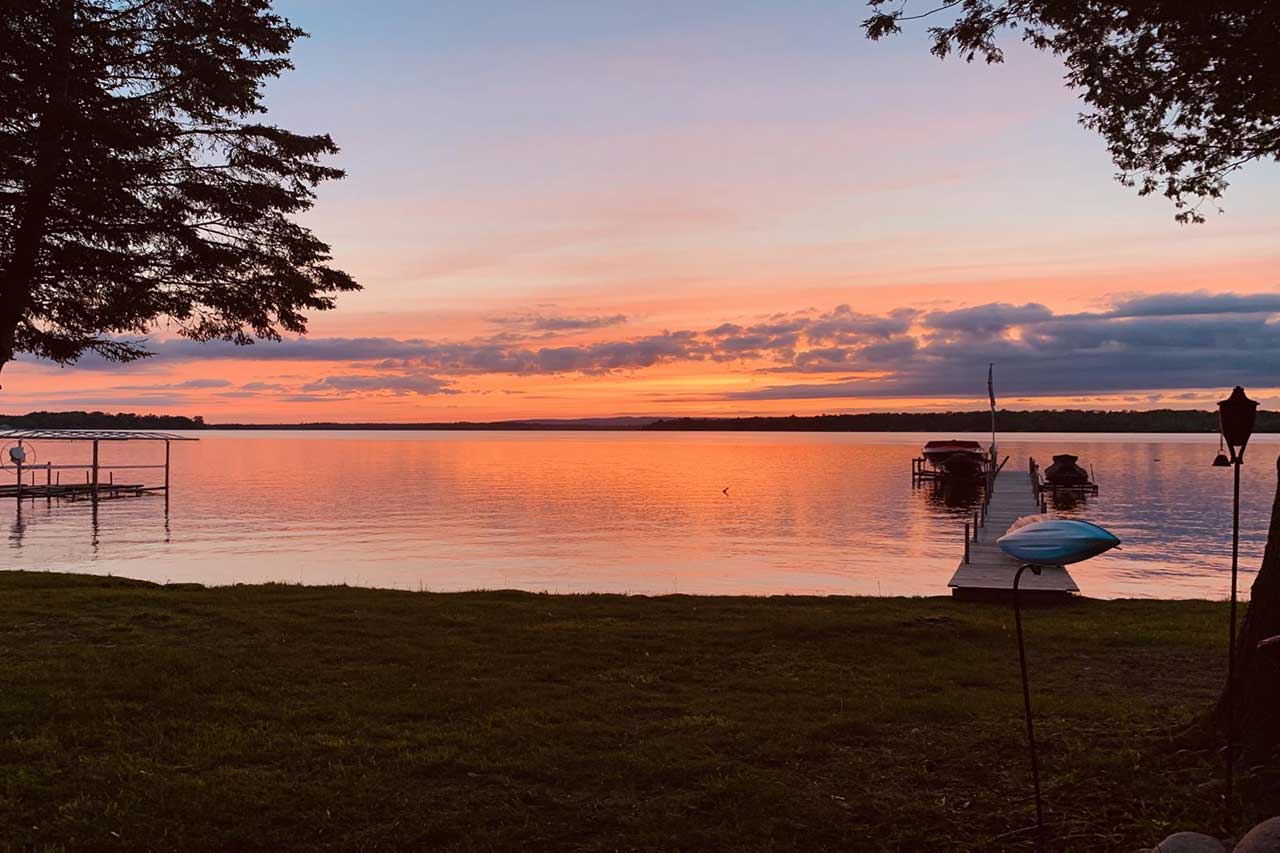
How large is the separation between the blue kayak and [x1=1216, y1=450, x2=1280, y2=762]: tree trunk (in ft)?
7.51

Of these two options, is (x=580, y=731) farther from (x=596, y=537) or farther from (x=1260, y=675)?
(x=596, y=537)

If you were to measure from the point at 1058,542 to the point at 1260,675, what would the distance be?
2962mm

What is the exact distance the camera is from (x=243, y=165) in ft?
37.5

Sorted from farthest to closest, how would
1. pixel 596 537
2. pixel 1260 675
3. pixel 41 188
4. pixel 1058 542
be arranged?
1. pixel 596 537
2. pixel 41 188
3. pixel 1260 675
4. pixel 1058 542

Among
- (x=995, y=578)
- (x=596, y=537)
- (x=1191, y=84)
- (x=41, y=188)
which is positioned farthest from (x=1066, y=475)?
(x=41, y=188)

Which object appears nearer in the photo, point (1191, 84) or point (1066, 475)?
point (1191, 84)

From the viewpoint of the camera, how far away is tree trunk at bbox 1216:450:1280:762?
6.42 metres

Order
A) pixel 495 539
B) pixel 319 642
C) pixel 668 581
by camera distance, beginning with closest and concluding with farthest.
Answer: pixel 319 642, pixel 668 581, pixel 495 539

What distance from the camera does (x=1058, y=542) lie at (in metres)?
5.08

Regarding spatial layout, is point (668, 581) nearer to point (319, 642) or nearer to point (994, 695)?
point (319, 642)

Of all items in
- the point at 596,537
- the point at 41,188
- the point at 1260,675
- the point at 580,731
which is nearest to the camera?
the point at 1260,675

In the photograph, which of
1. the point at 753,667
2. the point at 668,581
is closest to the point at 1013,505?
the point at 668,581

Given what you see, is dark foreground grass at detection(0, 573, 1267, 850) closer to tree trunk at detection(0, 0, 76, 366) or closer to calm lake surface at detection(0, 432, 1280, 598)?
tree trunk at detection(0, 0, 76, 366)

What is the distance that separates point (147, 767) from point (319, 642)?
5.30 m
